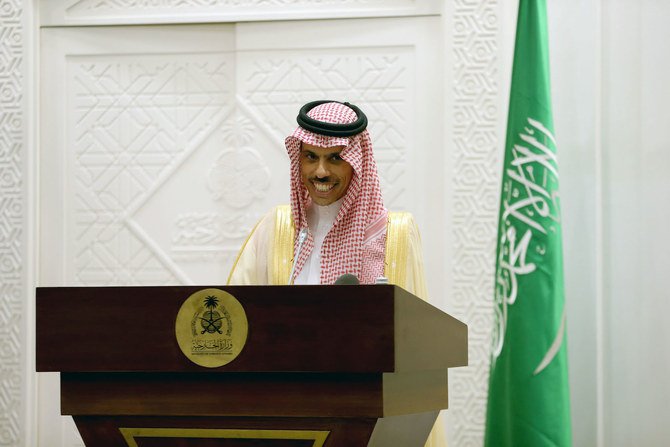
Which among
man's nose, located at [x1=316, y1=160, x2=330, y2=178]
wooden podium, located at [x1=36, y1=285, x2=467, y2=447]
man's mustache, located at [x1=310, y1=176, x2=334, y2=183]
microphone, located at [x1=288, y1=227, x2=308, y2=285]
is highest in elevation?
man's nose, located at [x1=316, y1=160, x2=330, y2=178]

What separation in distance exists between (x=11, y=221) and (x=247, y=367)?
360 centimetres

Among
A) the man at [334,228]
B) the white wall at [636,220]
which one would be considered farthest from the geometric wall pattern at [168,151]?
the man at [334,228]

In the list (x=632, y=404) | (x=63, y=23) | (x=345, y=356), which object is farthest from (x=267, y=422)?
(x=63, y=23)

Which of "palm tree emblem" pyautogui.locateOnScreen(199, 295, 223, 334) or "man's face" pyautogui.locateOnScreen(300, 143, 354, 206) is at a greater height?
"man's face" pyautogui.locateOnScreen(300, 143, 354, 206)

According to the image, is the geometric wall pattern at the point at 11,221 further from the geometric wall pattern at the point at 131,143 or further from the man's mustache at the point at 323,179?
the man's mustache at the point at 323,179

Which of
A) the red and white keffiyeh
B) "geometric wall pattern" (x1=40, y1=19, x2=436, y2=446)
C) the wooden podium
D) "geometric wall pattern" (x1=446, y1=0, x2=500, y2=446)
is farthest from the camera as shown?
"geometric wall pattern" (x1=40, y1=19, x2=436, y2=446)

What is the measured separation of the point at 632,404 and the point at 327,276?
6.90 ft

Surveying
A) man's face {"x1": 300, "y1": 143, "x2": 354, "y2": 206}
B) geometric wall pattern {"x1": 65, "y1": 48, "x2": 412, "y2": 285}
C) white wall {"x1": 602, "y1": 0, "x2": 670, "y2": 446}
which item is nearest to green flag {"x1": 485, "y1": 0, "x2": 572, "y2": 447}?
man's face {"x1": 300, "y1": 143, "x2": 354, "y2": 206}

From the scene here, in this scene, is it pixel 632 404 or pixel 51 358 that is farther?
pixel 632 404

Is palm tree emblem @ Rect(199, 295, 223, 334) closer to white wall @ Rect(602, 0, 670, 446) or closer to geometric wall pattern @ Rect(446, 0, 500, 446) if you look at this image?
white wall @ Rect(602, 0, 670, 446)

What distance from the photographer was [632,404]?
3.96m

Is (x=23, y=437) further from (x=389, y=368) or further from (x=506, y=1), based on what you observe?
(x=389, y=368)

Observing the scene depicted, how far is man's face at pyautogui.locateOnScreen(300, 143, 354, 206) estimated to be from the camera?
2.44 meters

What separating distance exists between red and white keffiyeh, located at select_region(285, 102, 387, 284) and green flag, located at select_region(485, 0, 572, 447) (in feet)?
2.42
